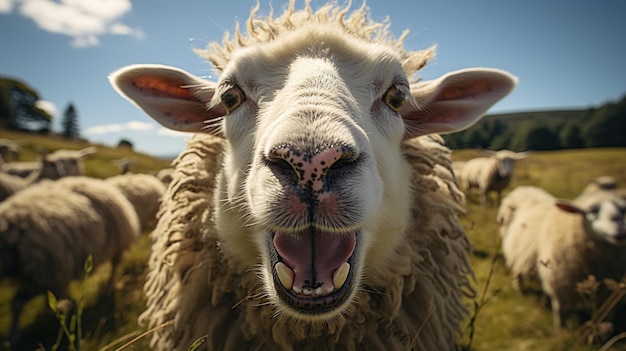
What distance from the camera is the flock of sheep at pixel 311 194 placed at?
122 centimetres

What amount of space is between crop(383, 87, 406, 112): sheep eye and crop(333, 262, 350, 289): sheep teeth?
3.28 feet

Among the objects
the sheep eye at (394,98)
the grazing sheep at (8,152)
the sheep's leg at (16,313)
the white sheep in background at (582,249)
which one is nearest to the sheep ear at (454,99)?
the sheep eye at (394,98)

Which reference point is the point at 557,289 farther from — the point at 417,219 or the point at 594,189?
the point at 417,219

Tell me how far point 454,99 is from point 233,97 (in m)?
1.44

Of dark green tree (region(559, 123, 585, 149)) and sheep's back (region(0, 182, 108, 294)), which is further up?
sheep's back (region(0, 182, 108, 294))

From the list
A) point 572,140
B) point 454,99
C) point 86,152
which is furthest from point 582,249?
point 572,140

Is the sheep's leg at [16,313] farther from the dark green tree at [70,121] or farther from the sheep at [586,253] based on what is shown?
the dark green tree at [70,121]

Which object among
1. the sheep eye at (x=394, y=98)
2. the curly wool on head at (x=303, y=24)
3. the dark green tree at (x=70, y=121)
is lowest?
the sheep eye at (x=394, y=98)

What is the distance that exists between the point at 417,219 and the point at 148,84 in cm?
188

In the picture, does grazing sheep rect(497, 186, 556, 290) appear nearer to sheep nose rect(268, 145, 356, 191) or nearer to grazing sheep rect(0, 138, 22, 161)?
sheep nose rect(268, 145, 356, 191)

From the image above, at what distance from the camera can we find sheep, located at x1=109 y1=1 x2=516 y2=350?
1.22 meters

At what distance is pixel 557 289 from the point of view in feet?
13.5

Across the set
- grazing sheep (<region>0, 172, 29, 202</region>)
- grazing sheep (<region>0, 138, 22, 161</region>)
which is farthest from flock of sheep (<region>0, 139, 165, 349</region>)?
grazing sheep (<region>0, 138, 22, 161</region>)

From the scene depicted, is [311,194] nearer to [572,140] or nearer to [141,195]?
[141,195]
